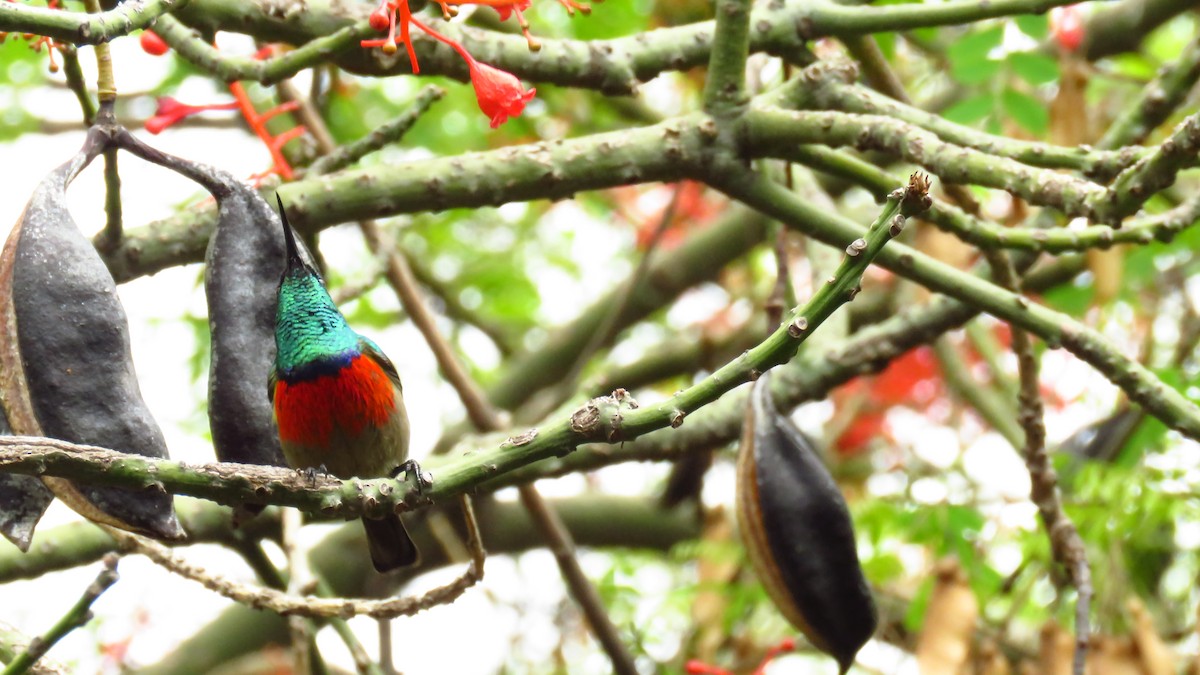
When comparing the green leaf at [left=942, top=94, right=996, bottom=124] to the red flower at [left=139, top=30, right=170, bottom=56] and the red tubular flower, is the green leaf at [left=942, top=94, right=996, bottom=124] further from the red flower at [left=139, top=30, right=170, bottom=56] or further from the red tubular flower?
the red flower at [left=139, top=30, right=170, bottom=56]

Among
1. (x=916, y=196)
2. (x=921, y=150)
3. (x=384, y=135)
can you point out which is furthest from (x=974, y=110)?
(x=916, y=196)

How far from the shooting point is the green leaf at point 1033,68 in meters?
3.90

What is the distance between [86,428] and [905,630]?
132 inches

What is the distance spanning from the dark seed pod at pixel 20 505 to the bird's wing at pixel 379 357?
0.83 meters

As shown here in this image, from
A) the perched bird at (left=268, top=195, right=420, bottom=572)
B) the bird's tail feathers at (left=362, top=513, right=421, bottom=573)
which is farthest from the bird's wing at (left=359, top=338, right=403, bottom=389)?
the bird's tail feathers at (left=362, top=513, right=421, bottom=573)

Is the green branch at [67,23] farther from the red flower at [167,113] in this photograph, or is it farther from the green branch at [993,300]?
the green branch at [993,300]

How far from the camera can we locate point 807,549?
9.12 feet

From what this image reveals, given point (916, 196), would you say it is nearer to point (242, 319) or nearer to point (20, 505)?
point (242, 319)

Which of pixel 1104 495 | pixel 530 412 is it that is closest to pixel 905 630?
pixel 1104 495

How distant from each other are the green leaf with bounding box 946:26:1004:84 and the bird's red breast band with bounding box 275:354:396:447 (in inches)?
90.4

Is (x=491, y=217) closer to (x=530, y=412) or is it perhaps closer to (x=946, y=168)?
(x=530, y=412)

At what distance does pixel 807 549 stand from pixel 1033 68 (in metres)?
1.91

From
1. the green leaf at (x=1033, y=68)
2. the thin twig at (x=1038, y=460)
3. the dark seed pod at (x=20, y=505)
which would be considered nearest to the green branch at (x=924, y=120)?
the thin twig at (x=1038, y=460)

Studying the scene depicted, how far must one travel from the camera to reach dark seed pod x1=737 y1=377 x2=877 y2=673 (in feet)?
9.12
